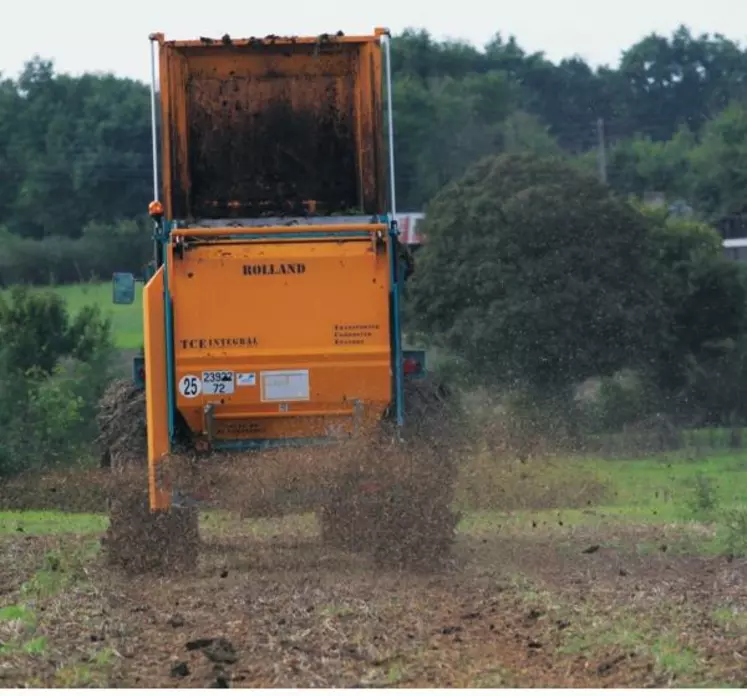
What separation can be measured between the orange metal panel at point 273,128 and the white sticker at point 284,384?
1750 mm

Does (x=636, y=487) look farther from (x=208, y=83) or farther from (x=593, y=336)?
(x=593, y=336)

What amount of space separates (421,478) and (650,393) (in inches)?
1050

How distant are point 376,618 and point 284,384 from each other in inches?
122

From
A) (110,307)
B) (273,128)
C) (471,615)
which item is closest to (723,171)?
(110,307)

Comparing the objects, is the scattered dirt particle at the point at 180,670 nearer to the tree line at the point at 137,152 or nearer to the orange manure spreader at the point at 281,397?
the orange manure spreader at the point at 281,397

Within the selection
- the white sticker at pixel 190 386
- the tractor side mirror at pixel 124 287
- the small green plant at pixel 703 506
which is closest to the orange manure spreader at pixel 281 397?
the white sticker at pixel 190 386

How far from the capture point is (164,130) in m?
13.4

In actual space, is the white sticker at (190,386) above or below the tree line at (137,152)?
below

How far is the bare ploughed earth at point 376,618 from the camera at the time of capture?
26.4 feet

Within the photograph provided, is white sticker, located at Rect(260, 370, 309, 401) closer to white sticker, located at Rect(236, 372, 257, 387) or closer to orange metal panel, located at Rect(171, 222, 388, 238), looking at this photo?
white sticker, located at Rect(236, 372, 257, 387)

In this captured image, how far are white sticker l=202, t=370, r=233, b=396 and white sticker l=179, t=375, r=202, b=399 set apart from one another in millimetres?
44

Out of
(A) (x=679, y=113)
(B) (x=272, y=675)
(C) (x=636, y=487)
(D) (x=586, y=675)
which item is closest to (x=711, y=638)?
(D) (x=586, y=675)

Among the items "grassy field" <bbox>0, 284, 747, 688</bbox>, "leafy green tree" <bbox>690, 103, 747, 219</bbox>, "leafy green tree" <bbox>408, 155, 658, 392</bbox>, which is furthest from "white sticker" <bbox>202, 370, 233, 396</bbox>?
"leafy green tree" <bbox>690, 103, 747, 219</bbox>

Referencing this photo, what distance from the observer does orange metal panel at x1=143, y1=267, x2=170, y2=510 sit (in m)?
12.2
